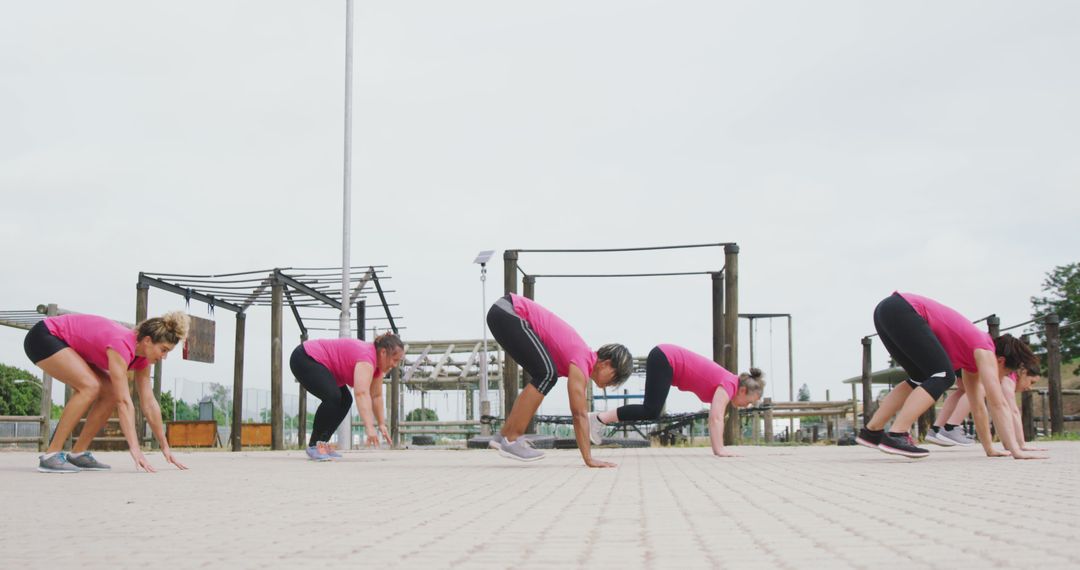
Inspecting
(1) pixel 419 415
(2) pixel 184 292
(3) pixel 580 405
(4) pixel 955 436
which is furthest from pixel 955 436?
(1) pixel 419 415

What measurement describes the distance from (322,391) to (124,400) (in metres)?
2.73

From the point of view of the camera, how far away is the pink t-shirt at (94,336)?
705 cm

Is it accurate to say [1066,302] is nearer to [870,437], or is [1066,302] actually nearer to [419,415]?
[419,415]

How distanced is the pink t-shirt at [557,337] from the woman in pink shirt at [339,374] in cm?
174

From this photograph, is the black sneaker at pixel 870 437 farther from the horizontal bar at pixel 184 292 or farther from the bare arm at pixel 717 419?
the horizontal bar at pixel 184 292

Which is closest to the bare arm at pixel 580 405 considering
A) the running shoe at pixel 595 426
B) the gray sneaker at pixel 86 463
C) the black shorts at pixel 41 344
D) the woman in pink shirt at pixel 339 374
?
the woman in pink shirt at pixel 339 374

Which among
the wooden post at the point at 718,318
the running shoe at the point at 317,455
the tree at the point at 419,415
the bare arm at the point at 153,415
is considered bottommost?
the tree at the point at 419,415

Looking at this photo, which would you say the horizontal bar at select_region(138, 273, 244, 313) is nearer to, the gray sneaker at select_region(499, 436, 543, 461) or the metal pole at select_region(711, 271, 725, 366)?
the metal pole at select_region(711, 271, 725, 366)

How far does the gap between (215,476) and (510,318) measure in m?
2.52

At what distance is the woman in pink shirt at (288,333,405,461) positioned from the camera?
9219mm

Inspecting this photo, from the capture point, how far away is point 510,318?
25.8ft

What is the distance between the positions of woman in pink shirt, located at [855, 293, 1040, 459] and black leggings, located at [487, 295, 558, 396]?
2.39 meters

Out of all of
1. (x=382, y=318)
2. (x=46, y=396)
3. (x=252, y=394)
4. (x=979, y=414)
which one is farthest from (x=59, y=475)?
(x=252, y=394)

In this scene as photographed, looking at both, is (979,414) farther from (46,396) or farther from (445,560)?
(46,396)
